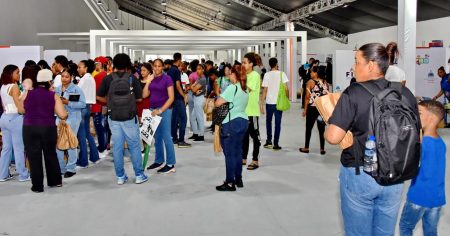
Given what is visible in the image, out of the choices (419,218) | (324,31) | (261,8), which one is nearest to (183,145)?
(419,218)

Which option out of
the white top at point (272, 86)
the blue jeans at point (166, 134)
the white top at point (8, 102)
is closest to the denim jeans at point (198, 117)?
the white top at point (272, 86)

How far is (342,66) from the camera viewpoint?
11516 mm

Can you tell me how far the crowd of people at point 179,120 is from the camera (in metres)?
2.04

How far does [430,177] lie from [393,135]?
2.68ft

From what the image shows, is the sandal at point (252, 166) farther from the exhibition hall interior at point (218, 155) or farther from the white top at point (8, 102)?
the white top at point (8, 102)

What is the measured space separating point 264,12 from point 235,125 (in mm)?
17965

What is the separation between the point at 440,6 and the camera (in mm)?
14758

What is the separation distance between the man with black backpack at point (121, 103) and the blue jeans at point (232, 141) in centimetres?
95

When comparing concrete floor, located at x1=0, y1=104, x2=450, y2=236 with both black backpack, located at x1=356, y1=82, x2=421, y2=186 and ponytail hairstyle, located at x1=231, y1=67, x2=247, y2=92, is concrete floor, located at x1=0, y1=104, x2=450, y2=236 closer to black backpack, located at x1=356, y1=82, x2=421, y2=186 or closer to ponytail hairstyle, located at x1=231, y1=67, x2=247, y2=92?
ponytail hairstyle, located at x1=231, y1=67, x2=247, y2=92

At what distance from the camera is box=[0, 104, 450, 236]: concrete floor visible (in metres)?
3.57

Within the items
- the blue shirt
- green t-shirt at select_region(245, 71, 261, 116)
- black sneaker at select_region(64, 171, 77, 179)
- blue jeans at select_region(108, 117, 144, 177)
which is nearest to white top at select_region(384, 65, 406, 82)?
the blue shirt

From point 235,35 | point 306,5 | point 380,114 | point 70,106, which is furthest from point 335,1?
point 380,114

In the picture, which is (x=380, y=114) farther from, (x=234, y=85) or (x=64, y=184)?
(x=64, y=184)

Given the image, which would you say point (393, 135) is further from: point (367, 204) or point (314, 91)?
point (314, 91)
